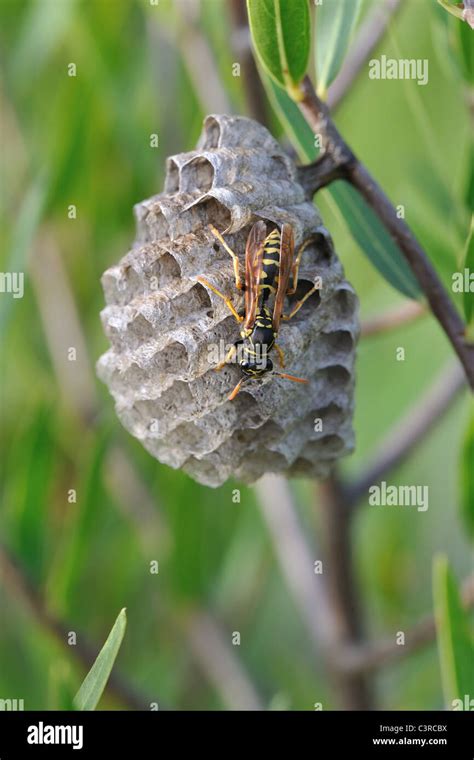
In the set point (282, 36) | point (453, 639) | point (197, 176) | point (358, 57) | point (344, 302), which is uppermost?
point (358, 57)

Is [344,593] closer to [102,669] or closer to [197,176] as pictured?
[102,669]

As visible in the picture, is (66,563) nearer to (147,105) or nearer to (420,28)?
(147,105)

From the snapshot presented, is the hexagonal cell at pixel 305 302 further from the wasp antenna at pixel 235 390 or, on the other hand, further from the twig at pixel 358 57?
the twig at pixel 358 57

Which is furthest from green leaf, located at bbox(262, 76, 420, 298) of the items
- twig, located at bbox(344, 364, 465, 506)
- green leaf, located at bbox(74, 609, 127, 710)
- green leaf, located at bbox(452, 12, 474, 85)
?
twig, located at bbox(344, 364, 465, 506)

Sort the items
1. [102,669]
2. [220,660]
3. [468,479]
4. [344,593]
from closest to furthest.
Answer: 1. [102,669]
2. [468,479]
3. [344,593]
4. [220,660]

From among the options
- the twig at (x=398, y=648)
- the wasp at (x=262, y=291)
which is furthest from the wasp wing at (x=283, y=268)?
the twig at (x=398, y=648)

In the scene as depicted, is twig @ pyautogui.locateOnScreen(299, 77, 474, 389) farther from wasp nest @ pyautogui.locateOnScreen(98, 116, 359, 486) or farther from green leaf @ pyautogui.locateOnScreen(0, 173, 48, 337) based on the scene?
green leaf @ pyautogui.locateOnScreen(0, 173, 48, 337)

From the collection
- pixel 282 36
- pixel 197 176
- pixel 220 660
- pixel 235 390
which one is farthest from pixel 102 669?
pixel 220 660
